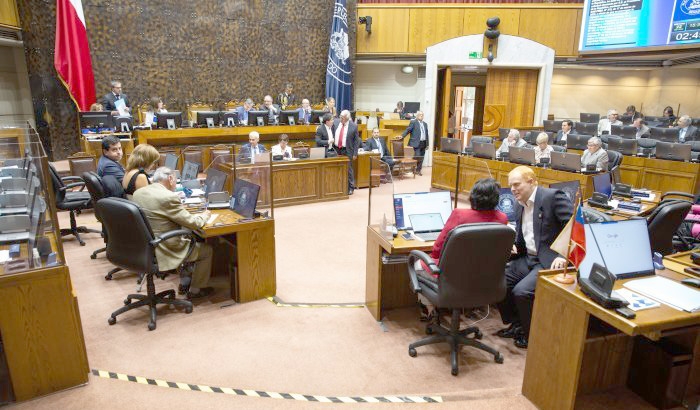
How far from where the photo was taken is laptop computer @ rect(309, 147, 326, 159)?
7.87 meters

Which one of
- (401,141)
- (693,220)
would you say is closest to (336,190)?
(401,141)

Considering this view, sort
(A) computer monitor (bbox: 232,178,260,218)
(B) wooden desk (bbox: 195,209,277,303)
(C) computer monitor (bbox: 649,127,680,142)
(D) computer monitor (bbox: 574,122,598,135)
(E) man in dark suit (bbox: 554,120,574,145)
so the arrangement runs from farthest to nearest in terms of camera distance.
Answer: (D) computer monitor (bbox: 574,122,598,135)
(E) man in dark suit (bbox: 554,120,574,145)
(C) computer monitor (bbox: 649,127,680,142)
(A) computer monitor (bbox: 232,178,260,218)
(B) wooden desk (bbox: 195,209,277,303)

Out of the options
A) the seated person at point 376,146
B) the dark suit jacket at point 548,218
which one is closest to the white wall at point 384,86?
the seated person at point 376,146

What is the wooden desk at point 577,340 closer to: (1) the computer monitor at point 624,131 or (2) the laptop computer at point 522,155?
(2) the laptop computer at point 522,155

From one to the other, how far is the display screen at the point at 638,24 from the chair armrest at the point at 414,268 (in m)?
8.60

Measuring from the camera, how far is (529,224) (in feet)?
11.7

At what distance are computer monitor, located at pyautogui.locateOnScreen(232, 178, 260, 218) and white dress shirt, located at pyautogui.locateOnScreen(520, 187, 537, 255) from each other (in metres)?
2.29

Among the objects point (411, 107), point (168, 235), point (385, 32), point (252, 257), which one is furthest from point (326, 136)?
point (385, 32)

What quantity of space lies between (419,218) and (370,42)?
395 inches

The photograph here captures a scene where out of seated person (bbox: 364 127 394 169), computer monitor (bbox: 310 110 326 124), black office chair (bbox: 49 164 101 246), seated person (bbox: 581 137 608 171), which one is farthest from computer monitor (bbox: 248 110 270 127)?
seated person (bbox: 581 137 608 171)

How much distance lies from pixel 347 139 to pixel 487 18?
5.92 m

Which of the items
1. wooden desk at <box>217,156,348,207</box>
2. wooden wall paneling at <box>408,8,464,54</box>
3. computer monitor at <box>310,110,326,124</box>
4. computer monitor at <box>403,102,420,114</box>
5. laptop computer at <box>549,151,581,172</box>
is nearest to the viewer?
laptop computer at <box>549,151,581,172</box>

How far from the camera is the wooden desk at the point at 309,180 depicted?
7.57 metres

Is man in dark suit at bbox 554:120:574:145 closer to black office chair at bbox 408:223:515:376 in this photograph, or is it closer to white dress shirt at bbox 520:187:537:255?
white dress shirt at bbox 520:187:537:255
